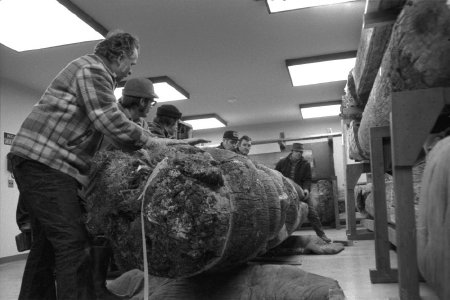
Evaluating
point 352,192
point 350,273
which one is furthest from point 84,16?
point 352,192

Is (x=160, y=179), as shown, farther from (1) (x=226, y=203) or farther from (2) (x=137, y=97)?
(2) (x=137, y=97)

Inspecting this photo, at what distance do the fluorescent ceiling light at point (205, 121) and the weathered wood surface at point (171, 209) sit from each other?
807 centimetres

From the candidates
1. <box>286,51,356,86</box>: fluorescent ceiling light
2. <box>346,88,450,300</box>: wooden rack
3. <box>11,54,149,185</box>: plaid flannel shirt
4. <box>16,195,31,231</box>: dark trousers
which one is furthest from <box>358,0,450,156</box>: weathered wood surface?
<box>286,51,356,86</box>: fluorescent ceiling light

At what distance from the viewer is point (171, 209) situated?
172cm

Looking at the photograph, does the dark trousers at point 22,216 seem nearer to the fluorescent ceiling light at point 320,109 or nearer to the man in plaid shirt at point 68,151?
the man in plaid shirt at point 68,151

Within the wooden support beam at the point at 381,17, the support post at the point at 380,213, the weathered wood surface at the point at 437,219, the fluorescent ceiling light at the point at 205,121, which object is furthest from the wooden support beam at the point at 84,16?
the fluorescent ceiling light at the point at 205,121

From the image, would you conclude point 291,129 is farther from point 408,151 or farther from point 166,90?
point 408,151

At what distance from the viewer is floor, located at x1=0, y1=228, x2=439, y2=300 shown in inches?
101

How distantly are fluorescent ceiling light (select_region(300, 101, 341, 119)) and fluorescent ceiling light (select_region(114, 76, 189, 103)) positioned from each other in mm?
3181

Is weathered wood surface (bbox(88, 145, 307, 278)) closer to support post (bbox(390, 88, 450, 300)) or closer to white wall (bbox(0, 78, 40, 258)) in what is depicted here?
support post (bbox(390, 88, 450, 300))

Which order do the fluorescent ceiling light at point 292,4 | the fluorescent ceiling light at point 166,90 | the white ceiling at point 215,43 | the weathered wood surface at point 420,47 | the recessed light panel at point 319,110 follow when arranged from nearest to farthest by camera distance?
the weathered wood surface at point 420,47 → the fluorescent ceiling light at point 292,4 → the white ceiling at point 215,43 → the fluorescent ceiling light at point 166,90 → the recessed light panel at point 319,110

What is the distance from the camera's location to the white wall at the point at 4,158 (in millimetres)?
6184

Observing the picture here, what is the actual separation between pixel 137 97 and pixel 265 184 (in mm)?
1216

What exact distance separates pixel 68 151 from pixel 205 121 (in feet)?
28.5
